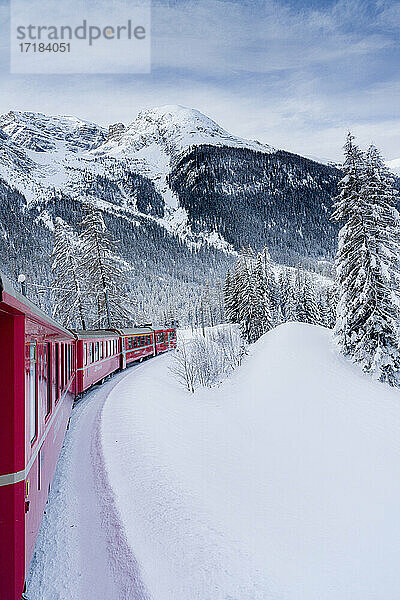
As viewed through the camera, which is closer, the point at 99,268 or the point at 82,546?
the point at 82,546

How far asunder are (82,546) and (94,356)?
13.8m

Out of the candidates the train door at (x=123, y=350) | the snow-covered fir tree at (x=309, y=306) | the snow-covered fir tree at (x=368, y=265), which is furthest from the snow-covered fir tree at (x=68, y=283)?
the snow-covered fir tree at (x=309, y=306)

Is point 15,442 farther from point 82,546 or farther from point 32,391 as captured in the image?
point 82,546

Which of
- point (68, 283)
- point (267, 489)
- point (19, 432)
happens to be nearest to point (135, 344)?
point (68, 283)

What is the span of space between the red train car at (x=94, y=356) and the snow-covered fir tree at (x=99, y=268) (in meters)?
5.67

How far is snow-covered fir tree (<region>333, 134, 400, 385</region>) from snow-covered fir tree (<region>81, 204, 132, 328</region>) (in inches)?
724

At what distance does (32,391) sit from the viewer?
460 cm

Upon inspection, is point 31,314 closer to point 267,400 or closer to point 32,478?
point 32,478

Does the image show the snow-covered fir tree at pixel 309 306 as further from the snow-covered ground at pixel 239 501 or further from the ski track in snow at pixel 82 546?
the ski track in snow at pixel 82 546

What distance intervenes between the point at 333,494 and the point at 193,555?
10.5ft

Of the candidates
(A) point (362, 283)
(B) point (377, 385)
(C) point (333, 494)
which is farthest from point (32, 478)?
(A) point (362, 283)

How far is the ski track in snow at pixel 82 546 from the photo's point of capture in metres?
4.82

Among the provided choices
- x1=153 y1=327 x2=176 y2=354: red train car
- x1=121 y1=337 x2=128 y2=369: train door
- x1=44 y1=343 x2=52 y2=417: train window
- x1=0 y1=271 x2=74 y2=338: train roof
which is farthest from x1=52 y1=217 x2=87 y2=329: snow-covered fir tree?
x1=0 y1=271 x2=74 y2=338: train roof

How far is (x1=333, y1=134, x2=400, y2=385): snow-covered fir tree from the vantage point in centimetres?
1817
